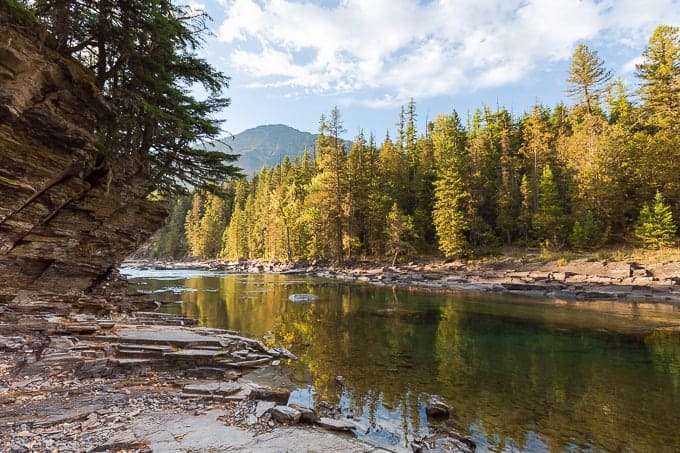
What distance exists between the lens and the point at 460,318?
63.2 ft

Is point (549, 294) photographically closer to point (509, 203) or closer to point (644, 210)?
point (644, 210)

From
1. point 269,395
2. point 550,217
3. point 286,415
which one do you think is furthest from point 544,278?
point 286,415

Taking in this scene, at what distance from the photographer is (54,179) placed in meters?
11.8

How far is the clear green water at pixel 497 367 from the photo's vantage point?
7.39 meters

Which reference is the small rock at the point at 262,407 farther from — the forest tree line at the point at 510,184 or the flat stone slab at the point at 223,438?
the forest tree line at the point at 510,184

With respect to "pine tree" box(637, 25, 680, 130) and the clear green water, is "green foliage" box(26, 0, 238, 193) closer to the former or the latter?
the clear green water

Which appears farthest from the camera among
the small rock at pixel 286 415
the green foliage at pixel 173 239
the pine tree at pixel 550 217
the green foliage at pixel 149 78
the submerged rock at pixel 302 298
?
the green foliage at pixel 173 239

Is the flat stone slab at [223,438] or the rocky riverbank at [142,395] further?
the rocky riverbank at [142,395]

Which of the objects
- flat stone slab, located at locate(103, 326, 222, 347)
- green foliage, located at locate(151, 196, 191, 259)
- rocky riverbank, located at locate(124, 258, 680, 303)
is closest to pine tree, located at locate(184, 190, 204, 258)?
green foliage, located at locate(151, 196, 191, 259)

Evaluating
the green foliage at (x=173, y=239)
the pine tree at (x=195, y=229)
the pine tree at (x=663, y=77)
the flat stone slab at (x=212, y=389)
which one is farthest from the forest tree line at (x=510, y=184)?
the green foliage at (x=173, y=239)

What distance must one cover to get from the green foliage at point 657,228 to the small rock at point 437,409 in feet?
121

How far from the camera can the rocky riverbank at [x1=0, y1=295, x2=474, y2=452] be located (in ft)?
17.7

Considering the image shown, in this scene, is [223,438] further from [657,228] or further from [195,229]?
[195,229]

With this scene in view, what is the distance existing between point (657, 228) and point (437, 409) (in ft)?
125
